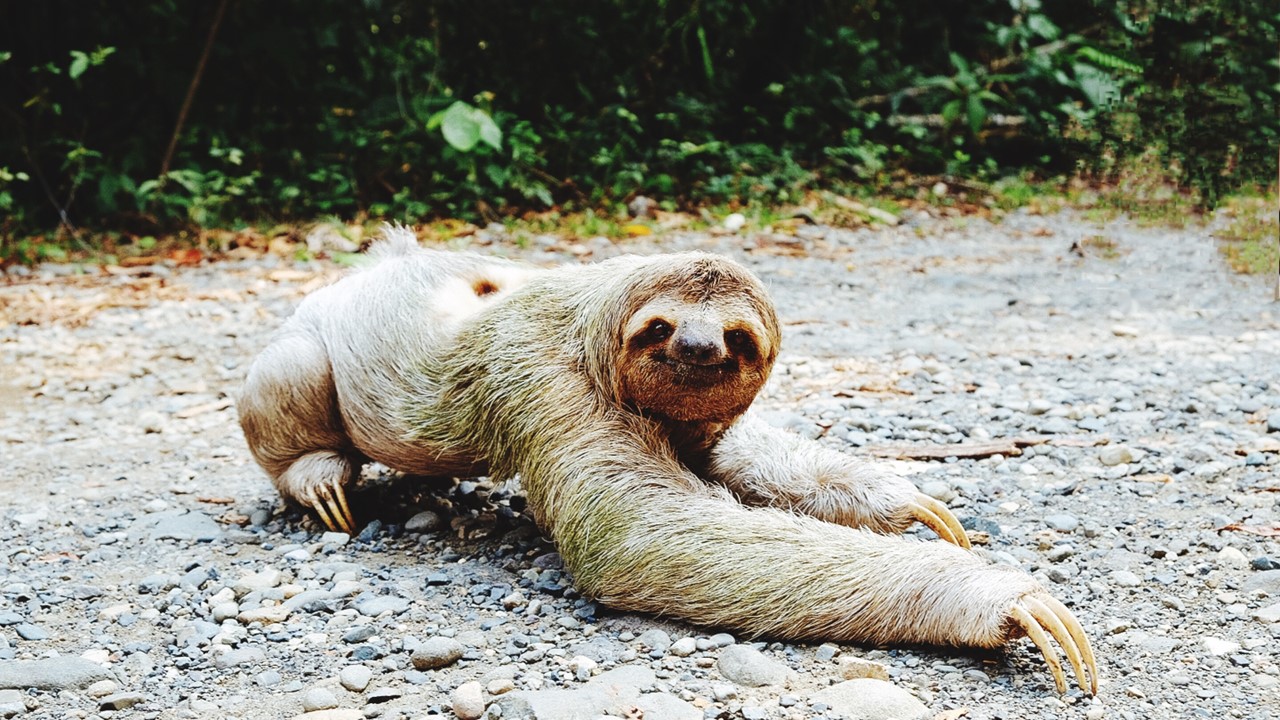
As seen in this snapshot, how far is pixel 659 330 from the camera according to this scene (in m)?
3.83

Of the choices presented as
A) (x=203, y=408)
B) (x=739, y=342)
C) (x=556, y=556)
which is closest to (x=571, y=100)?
(x=203, y=408)

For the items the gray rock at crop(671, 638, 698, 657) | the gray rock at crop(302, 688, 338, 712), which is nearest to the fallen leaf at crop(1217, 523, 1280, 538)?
the gray rock at crop(671, 638, 698, 657)

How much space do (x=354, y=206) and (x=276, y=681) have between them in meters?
9.10

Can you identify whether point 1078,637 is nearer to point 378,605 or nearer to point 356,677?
point 356,677

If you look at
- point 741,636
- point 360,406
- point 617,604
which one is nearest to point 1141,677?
point 741,636

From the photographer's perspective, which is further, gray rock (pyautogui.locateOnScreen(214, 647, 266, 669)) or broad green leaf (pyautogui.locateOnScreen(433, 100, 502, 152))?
broad green leaf (pyautogui.locateOnScreen(433, 100, 502, 152))

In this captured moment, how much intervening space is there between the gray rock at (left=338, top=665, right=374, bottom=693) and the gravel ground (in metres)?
0.02

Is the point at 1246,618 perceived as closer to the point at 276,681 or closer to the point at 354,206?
the point at 276,681

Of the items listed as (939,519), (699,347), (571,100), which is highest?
(571,100)

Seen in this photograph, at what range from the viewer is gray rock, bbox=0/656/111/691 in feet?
11.4

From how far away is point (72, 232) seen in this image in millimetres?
11297

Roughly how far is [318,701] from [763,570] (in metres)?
1.43

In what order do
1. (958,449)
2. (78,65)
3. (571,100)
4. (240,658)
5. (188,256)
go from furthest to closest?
1. (571,100)
2. (78,65)
3. (188,256)
4. (958,449)
5. (240,658)

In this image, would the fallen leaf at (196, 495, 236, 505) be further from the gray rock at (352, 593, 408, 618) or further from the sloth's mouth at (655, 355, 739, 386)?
the sloth's mouth at (655, 355, 739, 386)
